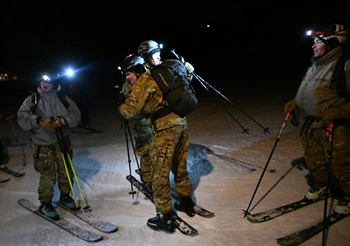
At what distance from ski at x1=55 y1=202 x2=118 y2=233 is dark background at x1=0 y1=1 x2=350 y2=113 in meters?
12.1

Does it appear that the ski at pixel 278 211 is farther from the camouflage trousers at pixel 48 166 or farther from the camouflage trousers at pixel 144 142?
the camouflage trousers at pixel 48 166

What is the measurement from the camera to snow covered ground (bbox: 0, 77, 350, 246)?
4020 mm

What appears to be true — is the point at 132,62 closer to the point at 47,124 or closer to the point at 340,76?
the point at 47,124

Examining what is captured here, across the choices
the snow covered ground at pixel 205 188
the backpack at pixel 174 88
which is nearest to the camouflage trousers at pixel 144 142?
the snow covered ground at pixel 205 188

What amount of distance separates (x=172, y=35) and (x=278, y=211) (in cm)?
3731

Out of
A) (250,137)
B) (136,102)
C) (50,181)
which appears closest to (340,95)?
(136,102)

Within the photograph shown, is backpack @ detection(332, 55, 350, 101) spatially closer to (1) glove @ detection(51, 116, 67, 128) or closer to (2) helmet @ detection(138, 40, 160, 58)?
(2) helmet @ detection(138, 40, 160, 58)

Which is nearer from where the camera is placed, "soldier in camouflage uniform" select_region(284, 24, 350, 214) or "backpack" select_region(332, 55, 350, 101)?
"backpack" select_region(332, 55, 350, 101)

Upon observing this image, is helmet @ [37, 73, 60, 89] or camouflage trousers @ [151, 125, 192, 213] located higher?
helmet @ [37, 73, 60, 89]

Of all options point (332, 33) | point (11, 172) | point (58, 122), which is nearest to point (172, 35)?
point (11, 172)

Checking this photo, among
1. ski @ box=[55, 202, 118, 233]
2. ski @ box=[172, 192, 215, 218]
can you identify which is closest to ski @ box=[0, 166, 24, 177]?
ski @ box=[55, 202, 118, 233]

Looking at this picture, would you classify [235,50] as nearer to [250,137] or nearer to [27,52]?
[27,52]

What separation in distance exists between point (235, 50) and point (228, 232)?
95.2 feet

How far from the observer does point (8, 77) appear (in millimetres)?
A: 6469
